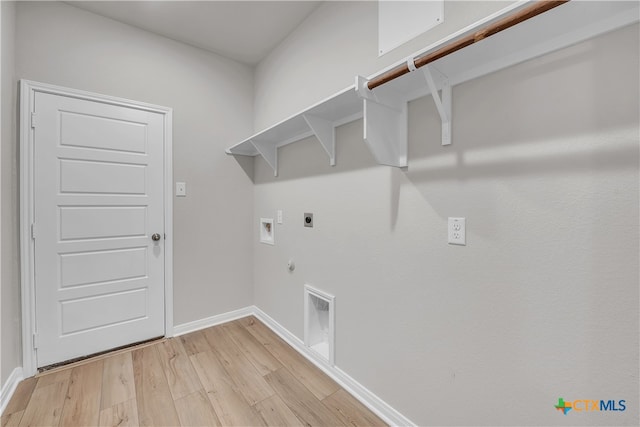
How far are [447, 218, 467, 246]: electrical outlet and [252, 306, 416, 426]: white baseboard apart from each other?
958mm

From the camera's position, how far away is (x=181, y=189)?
2.31 metres

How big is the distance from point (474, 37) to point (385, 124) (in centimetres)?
50

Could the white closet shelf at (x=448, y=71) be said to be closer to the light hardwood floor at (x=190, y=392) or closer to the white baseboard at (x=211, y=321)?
the light hardwood floor at (x=190, y=392)

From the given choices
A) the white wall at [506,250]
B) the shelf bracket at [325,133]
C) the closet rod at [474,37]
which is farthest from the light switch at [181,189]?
the closet rod at [474,37]

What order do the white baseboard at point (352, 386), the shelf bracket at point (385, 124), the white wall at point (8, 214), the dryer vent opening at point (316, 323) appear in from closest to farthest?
1. the shelf bracket at point (385, 124)
2. the white baseboard at point (352, 386)
3. the white wall at point (8, 214)
4. the dryer vent opening at point (316, 323)

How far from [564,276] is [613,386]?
0.34m

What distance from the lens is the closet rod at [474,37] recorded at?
70 cm

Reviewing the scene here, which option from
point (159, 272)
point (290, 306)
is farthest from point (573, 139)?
point (159, 272)

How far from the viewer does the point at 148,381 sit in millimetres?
1716

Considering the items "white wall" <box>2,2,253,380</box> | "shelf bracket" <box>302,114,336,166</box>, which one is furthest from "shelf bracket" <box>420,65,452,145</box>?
"white wall" <box>2,2,253,380</box>

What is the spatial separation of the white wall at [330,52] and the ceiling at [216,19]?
0.36 ft

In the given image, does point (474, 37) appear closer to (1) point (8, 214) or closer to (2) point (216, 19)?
(2) point (216, 19)

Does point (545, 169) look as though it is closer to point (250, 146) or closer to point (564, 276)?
point (564, 276)

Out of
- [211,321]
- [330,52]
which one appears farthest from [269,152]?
[211,321]
